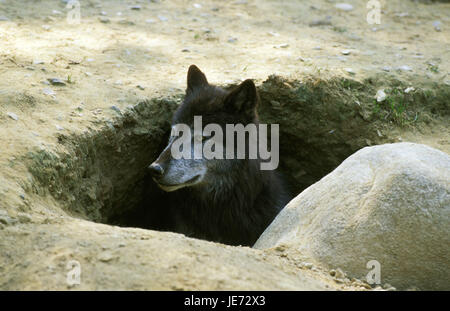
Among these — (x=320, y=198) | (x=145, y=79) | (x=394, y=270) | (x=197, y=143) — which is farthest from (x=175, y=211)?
(x=394, y=270)

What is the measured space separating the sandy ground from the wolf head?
0.47 m

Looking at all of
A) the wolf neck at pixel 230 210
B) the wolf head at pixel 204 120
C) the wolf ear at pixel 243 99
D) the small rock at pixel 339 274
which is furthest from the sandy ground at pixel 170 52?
the small rock at pixel 339 274

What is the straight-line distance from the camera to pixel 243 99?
5.53 meters

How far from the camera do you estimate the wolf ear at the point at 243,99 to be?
5.41m

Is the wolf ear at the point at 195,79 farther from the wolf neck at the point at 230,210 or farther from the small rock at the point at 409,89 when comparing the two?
the small rock at the point at 409,89

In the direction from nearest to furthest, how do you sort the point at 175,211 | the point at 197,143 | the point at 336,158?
the point at 197,143
the point at 175,211
the point at 336,158

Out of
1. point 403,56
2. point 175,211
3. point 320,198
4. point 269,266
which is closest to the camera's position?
point 269,266

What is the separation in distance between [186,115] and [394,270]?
269 centimetres

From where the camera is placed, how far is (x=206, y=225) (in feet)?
19.6

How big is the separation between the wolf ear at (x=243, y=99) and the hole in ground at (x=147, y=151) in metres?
0.76

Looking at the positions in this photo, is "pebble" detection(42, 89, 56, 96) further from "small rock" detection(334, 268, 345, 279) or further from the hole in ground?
"small rock" detection(334, 268, 345, 279)

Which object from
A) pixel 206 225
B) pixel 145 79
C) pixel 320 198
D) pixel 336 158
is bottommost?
pixel 206 225

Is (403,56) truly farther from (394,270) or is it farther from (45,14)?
(45,14)

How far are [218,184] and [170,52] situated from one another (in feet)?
7.06
